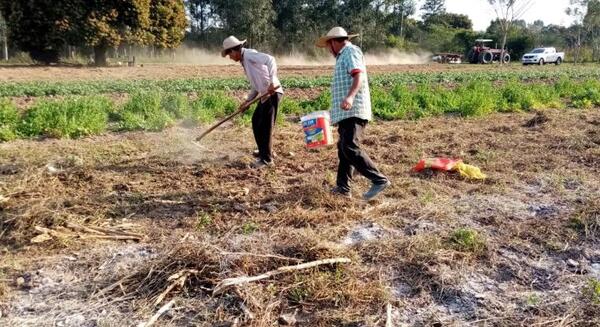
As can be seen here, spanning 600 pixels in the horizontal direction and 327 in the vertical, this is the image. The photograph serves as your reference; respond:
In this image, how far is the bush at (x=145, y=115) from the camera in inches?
311

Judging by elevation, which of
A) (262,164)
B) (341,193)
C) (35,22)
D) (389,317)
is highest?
(35,22)

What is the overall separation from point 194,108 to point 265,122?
3321 millimetres

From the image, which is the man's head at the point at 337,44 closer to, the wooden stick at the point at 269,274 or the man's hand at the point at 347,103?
the man's hand at the point at 347,103

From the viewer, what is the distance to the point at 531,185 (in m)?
5.29

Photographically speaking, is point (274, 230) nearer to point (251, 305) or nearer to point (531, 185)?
point (251, 305)

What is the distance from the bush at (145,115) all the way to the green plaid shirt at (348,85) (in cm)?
433

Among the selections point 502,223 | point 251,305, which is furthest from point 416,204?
point 251,305

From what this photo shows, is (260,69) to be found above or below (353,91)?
above

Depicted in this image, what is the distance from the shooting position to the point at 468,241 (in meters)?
3.63

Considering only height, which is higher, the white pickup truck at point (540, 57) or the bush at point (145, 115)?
the white pickup truck at point (540, 57)

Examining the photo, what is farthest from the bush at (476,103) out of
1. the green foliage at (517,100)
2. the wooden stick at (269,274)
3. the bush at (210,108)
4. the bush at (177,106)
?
the wooden stick at (269,274)

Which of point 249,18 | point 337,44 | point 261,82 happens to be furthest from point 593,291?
point 249,18

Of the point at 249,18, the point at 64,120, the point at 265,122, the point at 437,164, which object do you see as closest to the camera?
the point at 437,164

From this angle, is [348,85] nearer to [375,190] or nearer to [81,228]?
[375,190]
